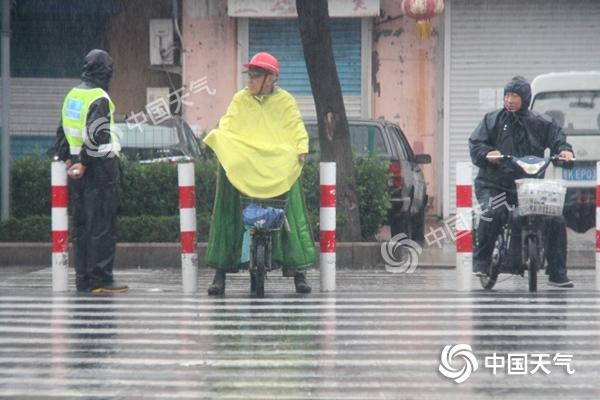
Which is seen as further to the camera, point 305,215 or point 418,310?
point 305,215

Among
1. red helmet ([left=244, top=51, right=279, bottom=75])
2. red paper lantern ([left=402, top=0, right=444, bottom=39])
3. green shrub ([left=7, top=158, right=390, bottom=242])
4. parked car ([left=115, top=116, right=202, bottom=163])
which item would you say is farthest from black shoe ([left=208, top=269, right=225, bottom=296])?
red paper lantern ([left=402, top=0, right=444, bottom=39])

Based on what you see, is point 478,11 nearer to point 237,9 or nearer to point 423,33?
point 423,33

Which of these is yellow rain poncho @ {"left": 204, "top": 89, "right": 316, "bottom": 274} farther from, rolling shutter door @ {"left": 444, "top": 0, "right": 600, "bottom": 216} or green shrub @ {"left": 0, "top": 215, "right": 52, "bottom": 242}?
rolling shutter door @ {"left": 444, "top": 0, "right": 600, "bottom": 216}

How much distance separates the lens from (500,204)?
11.5 m

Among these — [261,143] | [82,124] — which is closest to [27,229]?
[82,124]

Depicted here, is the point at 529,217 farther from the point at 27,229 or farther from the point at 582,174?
the point at 582,174

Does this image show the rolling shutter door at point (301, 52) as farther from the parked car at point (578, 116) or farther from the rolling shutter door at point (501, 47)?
the parked car at point (578, 116)

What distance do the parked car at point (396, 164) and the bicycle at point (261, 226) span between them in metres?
6.28

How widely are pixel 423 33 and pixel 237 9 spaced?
122 inches

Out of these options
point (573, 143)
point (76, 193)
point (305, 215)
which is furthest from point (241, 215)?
point (573, 143)

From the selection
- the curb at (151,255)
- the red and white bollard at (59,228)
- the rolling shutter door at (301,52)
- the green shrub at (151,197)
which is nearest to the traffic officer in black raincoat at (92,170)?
the red and white bollard at (59,228)

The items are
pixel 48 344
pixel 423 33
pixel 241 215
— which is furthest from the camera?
pixel 423 33

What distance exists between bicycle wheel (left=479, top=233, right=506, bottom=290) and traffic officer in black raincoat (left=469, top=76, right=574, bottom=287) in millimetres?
77

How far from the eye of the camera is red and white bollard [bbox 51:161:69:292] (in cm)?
1181
